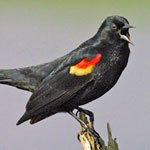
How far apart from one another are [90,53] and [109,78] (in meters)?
0.26

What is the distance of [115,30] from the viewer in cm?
327

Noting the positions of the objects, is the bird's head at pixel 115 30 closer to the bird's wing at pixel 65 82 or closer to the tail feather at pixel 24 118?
the bird's wing at pixel 65 82

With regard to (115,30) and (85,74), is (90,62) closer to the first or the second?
(85,74)

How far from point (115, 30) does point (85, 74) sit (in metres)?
0.44

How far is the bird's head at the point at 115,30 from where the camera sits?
3.19 meters

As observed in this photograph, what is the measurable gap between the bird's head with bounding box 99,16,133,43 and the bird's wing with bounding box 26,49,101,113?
0.21 m

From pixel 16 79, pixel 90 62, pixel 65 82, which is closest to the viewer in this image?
pixel 90 62

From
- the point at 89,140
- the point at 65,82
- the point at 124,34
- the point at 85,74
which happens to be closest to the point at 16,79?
the point at 65,82

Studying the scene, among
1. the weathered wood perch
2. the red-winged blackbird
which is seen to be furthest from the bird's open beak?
the weathered wood perch

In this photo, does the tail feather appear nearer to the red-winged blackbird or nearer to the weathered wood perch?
the red-winged blackbird

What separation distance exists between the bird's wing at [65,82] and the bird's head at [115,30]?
211mm

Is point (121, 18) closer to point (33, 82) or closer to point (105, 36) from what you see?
point (105, 36)

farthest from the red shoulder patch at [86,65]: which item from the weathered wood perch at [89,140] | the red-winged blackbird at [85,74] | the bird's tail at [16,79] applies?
the bird's tail at [16,79]

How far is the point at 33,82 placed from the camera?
11.3 ft
